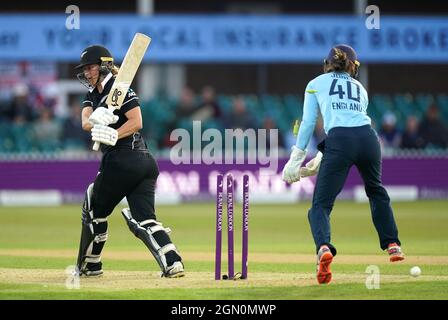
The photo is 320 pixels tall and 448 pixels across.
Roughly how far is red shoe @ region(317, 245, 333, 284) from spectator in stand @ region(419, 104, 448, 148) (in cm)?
1371

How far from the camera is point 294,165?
883 cm

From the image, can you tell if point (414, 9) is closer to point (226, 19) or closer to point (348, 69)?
point (226, 19)

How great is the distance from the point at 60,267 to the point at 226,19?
13.0 meters

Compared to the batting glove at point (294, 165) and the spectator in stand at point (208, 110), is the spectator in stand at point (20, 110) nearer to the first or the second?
the spectator in stand at point (208, 110)

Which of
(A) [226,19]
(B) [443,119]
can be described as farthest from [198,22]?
(B) [443,119]

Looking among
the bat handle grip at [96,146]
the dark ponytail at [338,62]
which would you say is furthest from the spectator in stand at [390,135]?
the bat handle grip at [96,146]

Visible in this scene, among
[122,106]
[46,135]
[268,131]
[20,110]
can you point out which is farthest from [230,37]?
[122,106]

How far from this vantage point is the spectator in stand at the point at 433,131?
21703mm

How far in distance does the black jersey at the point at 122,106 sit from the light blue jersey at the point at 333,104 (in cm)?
147

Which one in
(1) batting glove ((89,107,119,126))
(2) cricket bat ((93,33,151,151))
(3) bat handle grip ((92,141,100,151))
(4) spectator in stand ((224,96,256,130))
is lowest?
(3) bat handle grip ((92,141,100,151))

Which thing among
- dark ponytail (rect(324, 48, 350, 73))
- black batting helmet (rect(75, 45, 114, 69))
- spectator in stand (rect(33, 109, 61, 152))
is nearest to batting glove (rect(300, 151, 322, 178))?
dark ponytail (rect(324, 48, 350, 73))

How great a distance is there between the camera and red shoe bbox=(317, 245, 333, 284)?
27.2ft

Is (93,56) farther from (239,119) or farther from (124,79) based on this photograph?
(239,119)

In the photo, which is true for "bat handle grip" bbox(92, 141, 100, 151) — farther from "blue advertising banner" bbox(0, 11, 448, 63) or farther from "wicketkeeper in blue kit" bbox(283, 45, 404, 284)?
"blue advertising banner" bbox(0, 11, 448, 63)
